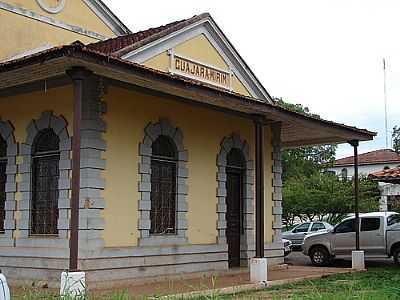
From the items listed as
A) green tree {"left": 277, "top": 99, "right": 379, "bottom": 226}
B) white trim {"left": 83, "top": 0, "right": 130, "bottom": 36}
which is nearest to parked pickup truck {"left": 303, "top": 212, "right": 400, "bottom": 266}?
white trim {"left": 83, "top": 0, "right": 130, "bottom": 36}

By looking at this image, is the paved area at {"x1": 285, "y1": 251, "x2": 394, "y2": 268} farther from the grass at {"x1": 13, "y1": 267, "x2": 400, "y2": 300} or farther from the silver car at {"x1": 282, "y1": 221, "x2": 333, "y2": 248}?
the silver car at {"x1": 282, "y1": 221, "x2": 333, "y2": 248}

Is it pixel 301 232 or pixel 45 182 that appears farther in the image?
pixel 301 232

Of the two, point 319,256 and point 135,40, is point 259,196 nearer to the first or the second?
point 135,40

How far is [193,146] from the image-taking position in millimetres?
15438

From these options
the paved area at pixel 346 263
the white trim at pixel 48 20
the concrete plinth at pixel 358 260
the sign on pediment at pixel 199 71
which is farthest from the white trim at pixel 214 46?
the paved area at pixel 346 263

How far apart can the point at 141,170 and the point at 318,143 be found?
832 cm

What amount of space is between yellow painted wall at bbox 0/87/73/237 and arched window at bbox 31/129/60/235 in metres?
0.37

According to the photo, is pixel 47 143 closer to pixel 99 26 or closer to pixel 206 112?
pixel 206 112

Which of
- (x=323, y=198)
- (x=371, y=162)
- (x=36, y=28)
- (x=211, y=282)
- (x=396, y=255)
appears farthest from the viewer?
(x=371, y=162)

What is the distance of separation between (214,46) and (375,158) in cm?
4868

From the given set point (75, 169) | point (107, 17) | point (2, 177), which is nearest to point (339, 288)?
point (75, 169)

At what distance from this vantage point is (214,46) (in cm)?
1711

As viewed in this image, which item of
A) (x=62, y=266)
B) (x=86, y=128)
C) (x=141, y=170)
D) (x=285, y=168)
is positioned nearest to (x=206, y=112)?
(x=141, y=170)

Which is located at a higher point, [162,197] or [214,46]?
[214,46]
